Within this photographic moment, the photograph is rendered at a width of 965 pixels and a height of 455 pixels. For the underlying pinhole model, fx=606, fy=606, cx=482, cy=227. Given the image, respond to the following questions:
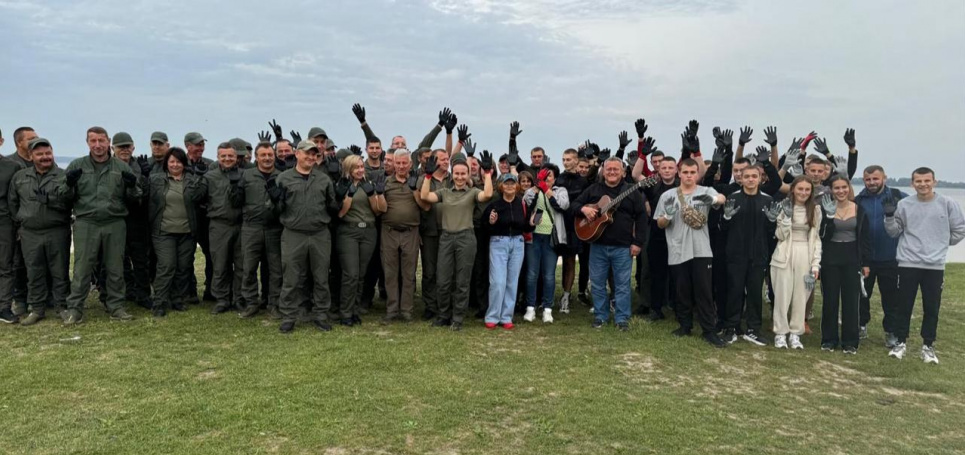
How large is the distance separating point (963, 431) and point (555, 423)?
313 centimetres

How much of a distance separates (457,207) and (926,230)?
16.8ft

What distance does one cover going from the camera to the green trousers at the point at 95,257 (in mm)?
6977

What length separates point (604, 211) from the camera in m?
7.19

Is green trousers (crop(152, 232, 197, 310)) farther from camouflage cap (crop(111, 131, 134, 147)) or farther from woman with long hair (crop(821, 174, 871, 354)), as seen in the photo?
woman with long hair (crop(821, 174, 871, 354))

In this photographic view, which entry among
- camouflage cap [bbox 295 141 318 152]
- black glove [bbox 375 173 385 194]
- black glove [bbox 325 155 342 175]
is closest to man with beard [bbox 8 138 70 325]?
camouflage cap [bbox 295 141 318 152]

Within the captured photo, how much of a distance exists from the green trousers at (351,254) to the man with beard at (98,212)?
2.49 meters

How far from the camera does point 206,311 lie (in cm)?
779

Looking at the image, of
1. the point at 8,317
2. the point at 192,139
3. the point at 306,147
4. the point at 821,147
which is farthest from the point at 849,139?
the point at 8,317

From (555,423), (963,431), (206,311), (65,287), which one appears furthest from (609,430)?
(65,287)

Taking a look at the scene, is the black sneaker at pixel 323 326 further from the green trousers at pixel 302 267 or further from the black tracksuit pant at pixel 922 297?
the black tracksuit pant at pixel 922 297

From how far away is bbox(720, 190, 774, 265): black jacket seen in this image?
6.86 m

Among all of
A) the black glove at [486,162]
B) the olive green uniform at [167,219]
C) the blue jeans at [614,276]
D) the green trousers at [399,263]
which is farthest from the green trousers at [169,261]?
the blue jeans at [614,276]

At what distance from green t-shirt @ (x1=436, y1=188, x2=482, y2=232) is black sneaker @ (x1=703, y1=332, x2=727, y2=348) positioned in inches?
119

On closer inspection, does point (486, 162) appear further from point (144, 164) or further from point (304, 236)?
point (144, 164)
